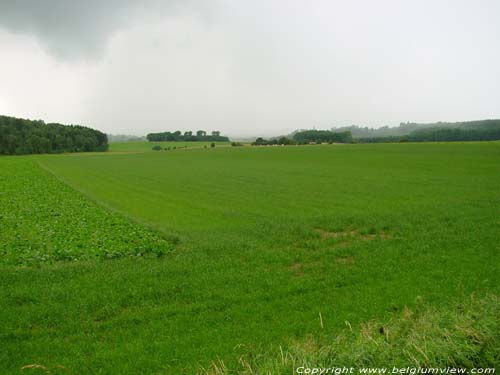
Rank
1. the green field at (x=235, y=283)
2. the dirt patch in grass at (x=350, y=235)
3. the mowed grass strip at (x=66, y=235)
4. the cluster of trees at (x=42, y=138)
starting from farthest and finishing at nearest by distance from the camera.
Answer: the cluster of trees at (x=42, y=138)
the dirt patch in grass at (x=350, y=235)
the mowed grass strip at (x=66, y=235)
the green field at (x=235, y=283)

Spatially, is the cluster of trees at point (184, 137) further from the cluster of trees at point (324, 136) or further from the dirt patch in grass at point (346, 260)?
the dirt patch in grass at point (346, 260)

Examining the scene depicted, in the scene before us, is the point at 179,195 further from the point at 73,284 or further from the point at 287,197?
the point at 73,284

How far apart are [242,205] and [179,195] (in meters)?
7.23

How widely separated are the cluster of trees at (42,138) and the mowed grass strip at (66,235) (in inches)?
4189

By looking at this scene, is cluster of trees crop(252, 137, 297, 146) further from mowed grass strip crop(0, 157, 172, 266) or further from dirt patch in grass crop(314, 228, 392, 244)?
dirt patch in grass crop(314, 228, 392, 244)

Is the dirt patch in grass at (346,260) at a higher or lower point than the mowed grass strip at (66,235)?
lower

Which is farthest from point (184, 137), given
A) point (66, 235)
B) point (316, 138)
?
point (66, 235)

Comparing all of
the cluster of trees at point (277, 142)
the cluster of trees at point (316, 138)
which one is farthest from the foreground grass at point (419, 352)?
the cluster of trees at point (316, 138)

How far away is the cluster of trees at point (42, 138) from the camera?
112 metres

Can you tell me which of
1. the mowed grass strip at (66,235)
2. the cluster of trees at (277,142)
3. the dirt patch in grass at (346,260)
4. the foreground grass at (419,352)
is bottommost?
the dirt patch in grass at (346,260)

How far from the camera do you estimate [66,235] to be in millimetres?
13906

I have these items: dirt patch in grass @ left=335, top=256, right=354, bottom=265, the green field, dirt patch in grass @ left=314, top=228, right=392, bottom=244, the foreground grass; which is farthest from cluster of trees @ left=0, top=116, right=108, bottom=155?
the foreground grass

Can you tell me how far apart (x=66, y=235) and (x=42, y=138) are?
388ft

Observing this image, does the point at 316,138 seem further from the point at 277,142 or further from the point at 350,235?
the point at 350,235
